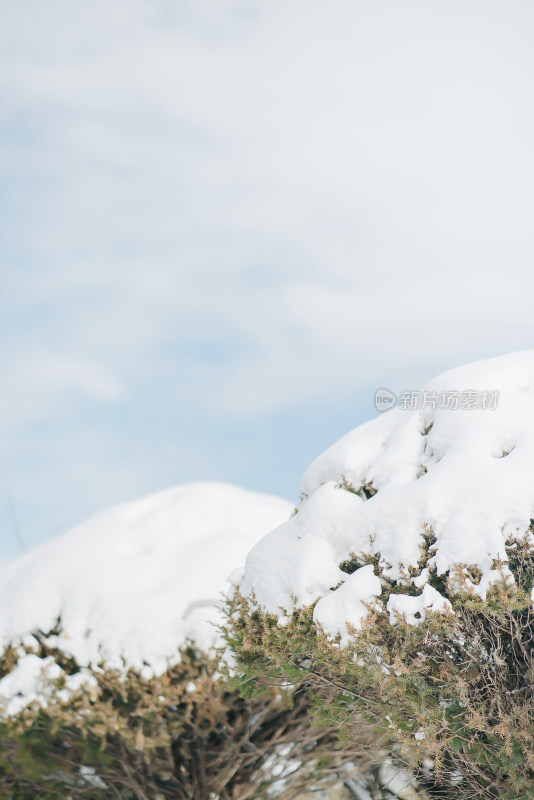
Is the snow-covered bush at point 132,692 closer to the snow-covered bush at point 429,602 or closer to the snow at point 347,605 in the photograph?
the snow-covered bush at point 429,602

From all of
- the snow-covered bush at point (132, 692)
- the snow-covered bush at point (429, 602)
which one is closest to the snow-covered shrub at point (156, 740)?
the snow-covered bush at point (132, 692)

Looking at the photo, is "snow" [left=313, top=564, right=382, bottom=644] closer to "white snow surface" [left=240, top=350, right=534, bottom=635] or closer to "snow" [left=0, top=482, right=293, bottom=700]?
"white snow surface" [left=240, top=350, right=534, bottom=635]

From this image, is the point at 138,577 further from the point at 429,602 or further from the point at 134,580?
the point at 429,602

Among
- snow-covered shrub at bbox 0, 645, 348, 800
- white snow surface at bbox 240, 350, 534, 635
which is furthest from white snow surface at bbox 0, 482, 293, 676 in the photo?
white snow surface at bbox 240, 350, 534, 635

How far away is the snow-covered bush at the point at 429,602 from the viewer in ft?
11.2

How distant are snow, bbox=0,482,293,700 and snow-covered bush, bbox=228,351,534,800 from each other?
2687mm

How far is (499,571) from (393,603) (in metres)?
0.50

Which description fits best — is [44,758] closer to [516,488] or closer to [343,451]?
[343,451]

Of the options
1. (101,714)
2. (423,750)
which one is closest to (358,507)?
(423,750)

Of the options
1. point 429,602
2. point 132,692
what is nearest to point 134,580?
point 132,692

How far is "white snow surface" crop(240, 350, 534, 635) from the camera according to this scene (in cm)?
350

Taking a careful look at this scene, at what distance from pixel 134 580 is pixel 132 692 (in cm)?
112

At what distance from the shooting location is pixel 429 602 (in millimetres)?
3385

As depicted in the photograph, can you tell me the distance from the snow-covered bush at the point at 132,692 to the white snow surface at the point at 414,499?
94.3 inches
